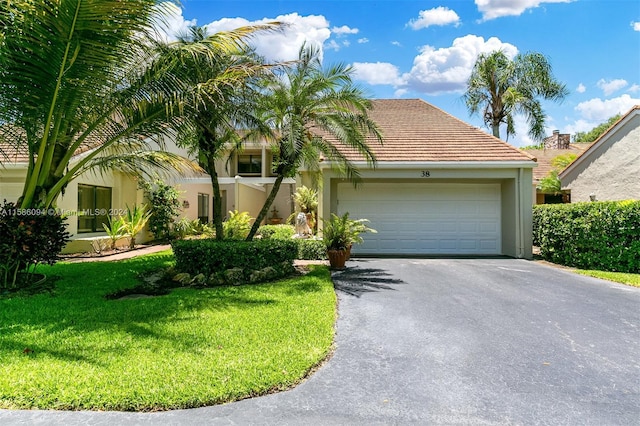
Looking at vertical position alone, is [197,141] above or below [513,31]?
below

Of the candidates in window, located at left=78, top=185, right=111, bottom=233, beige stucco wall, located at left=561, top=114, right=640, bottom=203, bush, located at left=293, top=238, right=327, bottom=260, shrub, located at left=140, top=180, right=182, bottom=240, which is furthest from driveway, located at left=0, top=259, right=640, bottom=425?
window, located at left=78, top=185, right=111, bottom=233

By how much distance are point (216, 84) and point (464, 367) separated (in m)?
6.85

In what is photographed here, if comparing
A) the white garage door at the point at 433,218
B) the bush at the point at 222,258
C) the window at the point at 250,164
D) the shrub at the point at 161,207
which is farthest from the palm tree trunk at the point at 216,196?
the window at the point at 250,164

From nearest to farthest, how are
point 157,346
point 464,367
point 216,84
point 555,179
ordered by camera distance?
point 464,367
point 157,346
point 216,84
point 555,179

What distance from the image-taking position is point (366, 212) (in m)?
14.9

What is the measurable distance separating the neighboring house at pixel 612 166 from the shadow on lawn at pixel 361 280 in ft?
39.9

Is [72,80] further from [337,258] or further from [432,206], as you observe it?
[432,206]

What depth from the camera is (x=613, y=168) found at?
646 inches

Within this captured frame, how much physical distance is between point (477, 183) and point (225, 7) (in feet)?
35.3

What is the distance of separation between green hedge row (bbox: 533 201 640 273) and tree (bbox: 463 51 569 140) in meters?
10.9

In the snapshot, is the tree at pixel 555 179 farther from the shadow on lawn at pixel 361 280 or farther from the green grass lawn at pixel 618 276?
the shadow on lawn at pixel 361 280

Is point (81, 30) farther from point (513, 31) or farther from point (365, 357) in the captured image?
point (513, 31)

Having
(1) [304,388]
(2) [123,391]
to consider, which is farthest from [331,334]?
(2) [123,391]

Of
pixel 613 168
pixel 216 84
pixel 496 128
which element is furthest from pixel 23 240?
pixel 496 128
